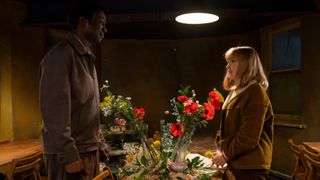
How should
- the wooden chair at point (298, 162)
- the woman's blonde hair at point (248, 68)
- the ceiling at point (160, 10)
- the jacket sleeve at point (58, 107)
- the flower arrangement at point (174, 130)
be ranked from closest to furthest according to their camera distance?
the jacket sleeve at point (58, 107) < the flower arrangement at point (174, 130) < the woman's blonde hair at point (248, 68) < the wooden chair at point (298, 162) < the ceiling at point (160, 10)

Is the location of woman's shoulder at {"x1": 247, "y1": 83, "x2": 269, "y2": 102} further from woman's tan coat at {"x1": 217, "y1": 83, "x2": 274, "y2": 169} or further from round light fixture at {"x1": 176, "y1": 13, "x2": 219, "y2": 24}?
round light fixture at {"x1": 176, "y1": 13, "x2": 219, "y2": 24}

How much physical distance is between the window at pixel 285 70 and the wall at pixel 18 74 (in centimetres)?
335

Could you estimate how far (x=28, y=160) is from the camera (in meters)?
2.47

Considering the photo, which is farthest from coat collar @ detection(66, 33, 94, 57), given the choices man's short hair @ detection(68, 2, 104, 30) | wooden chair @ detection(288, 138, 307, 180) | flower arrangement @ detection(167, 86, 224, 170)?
wooden chair @ detection(288, 138, 307, 180)

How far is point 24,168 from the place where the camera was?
7.93 ft

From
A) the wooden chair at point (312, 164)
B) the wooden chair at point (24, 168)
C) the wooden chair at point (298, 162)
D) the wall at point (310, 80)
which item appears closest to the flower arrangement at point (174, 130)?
the wooden chair at point (24, 168)

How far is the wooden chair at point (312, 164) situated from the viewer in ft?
9.07

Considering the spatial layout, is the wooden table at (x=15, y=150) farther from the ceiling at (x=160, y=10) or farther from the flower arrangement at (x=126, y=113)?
the ceiling at (x=160, y=10)

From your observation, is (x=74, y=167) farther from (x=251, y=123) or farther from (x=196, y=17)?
(x=196, y=17)

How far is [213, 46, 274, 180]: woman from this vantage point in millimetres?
1790

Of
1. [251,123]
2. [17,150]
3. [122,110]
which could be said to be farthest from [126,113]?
[17,150]

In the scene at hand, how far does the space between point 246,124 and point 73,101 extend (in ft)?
2.89

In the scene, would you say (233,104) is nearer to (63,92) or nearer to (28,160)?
(63,92)

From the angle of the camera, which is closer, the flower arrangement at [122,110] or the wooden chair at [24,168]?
the flower arrangement at [122,110]
